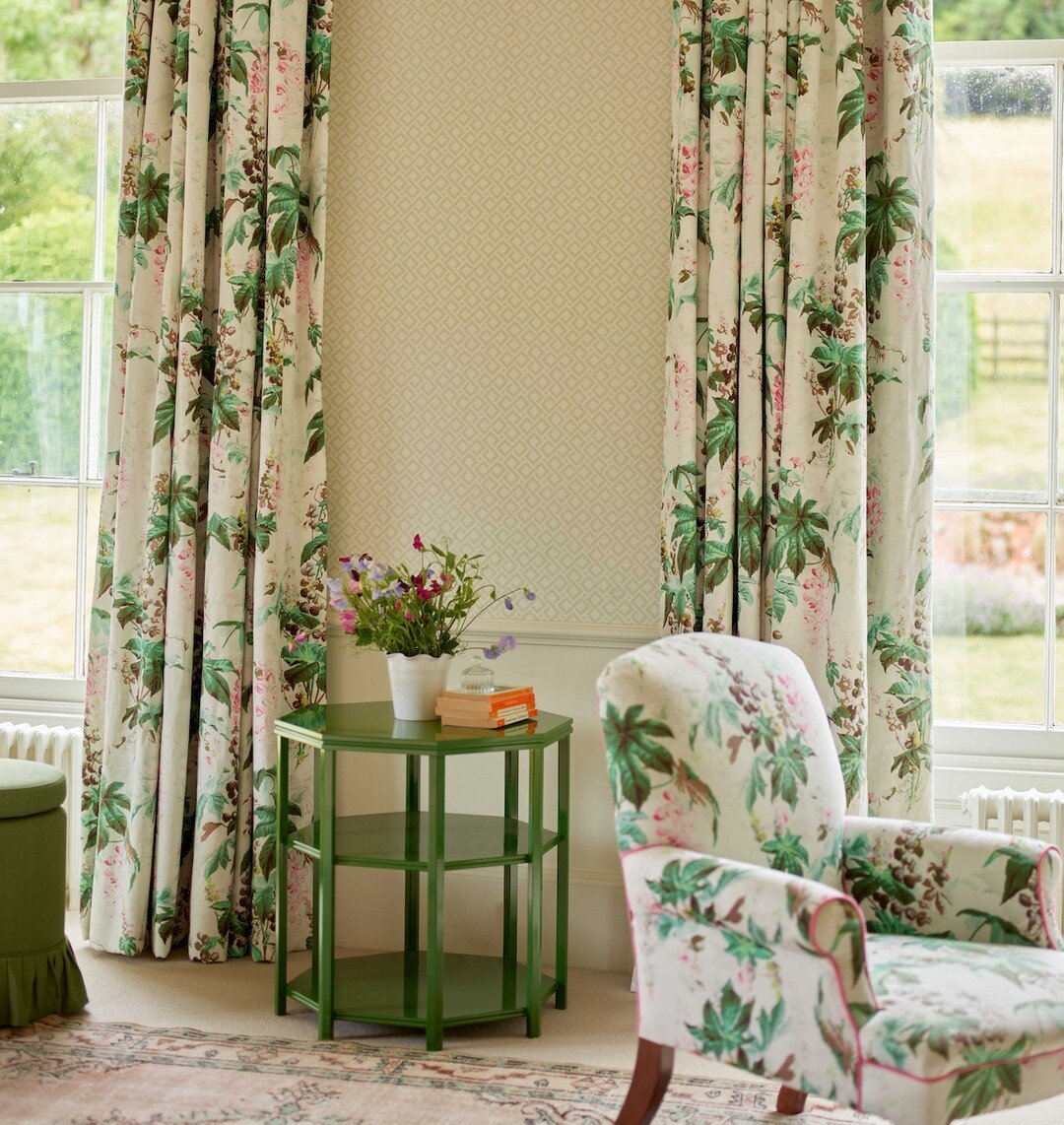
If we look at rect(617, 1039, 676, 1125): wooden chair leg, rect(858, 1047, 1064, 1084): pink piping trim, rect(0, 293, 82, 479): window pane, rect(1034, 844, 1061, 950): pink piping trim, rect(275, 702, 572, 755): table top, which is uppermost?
rect(0, 293, 82, 479): window pane

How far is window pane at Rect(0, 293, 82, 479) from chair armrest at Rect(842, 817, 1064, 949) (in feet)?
8.47

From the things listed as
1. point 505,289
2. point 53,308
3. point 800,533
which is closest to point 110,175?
point 53,308

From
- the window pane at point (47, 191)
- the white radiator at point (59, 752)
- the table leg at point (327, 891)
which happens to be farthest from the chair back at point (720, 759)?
the window pane at point (47, 191)

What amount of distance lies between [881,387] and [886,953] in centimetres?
143

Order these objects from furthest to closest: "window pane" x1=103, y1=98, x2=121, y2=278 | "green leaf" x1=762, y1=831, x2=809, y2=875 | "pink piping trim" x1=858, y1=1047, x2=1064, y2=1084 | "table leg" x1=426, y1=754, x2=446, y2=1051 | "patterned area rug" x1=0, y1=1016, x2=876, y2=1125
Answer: "window pane" x1=103, y1=98, x2=121, y2=278 < "table leg" x1=426, y1=754, x2=446, y2=1051 < "patterned area rug" x1=0, y1=1016, x2=876, y2=1125 < "green leaf" x1=762, y1=831, x2=809, y2=875 < "pink piping trim" x1=858, y1=1047, x2=1064, y2=1084

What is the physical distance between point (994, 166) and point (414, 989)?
8.19 ft

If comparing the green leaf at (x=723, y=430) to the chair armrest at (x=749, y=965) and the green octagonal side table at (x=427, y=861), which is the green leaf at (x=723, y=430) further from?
the chair armrest at (x=749, y=965)

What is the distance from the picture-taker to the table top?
2.68m

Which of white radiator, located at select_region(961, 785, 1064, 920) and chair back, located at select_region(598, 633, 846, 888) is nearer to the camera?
chair back, located at select_region(598, 633, 846, 888)

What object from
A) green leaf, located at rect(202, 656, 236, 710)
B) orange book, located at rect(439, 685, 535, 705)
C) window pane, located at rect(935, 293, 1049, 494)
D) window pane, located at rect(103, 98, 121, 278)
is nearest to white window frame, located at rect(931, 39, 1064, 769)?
window pane, located at rect(935, 293, 1049, 494)

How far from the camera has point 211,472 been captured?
327 centimetres

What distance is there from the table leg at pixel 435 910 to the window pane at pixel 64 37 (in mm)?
2415

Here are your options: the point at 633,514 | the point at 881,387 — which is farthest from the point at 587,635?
the point at 881,387

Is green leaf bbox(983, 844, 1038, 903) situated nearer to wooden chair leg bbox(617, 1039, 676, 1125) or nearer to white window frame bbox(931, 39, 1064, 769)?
wooden chair leg bbox(617, 1039, 676, 1125)
